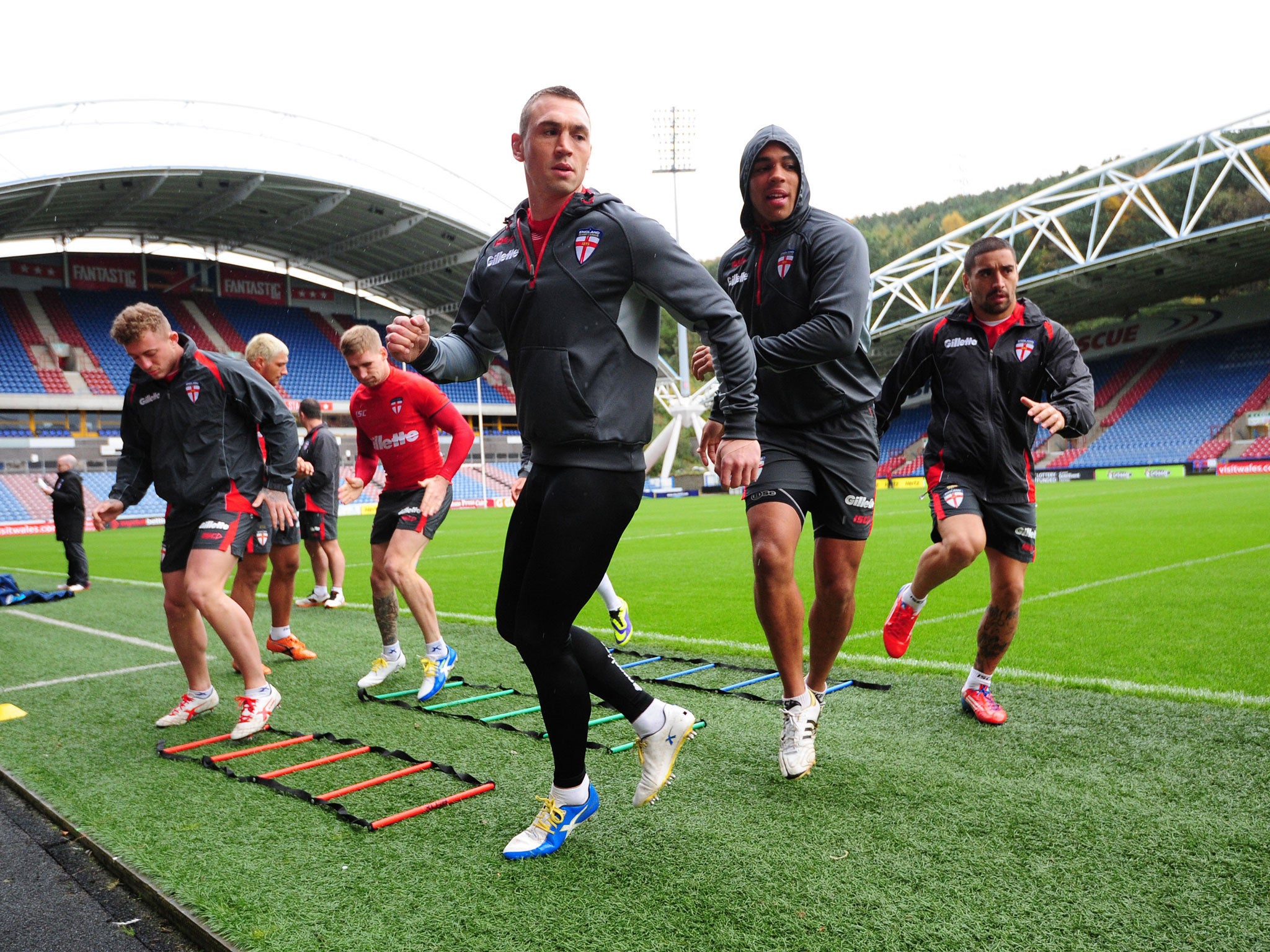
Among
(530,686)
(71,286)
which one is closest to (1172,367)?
(530,686)

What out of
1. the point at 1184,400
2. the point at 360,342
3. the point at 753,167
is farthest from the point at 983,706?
the point at 1184,400

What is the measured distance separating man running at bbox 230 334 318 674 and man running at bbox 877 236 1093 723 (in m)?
3.67

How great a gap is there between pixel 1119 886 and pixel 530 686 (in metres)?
3.33

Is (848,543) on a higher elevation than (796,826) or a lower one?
higher

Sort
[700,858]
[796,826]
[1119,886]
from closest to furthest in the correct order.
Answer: [1119,886] → [700,858] → [796,826]

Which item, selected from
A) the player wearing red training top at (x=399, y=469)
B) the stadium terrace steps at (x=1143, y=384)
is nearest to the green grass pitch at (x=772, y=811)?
the player wearing red training top at (x=399, y=469)

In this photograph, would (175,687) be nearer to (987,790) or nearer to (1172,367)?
(987,790)

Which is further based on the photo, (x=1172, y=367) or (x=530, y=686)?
(x=1172, y=367)

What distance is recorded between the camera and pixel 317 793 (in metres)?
3.37

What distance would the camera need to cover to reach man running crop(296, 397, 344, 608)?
27.7 feet

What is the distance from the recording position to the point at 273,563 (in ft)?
20.7

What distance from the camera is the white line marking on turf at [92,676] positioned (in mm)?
5531

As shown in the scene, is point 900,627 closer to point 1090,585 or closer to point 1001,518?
point 1001,518

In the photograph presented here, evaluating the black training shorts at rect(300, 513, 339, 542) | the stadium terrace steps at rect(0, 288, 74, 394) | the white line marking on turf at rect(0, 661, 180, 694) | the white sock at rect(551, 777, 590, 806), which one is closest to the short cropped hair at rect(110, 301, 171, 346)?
the white line marking on turf at rect(0, 661, 180, 694)
